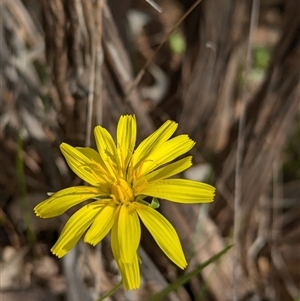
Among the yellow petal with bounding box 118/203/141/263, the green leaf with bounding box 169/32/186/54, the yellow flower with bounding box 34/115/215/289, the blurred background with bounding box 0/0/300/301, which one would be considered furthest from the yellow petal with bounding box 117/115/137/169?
the green leaf with bounding box 169/32/186/54

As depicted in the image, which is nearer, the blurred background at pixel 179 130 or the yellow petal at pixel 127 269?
the yellow petal at pixel 127 269

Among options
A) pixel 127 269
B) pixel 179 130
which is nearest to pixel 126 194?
pixel 127 269

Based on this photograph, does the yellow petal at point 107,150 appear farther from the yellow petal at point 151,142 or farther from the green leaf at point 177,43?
the green leaf at point 177,43

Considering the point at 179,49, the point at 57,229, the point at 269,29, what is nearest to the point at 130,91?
the point at 57,229

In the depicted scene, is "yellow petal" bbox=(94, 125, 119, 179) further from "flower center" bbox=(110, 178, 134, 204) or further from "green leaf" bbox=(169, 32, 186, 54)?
"green leaf" bbox=(169, 32, 186, 54)

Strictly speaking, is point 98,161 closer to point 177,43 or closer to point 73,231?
point 73,231

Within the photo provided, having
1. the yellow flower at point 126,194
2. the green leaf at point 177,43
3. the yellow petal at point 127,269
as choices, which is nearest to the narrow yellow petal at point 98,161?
the yellow flower at point 126,194

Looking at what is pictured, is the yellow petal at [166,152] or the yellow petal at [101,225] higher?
the yellow petal at [166,152]
